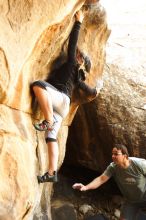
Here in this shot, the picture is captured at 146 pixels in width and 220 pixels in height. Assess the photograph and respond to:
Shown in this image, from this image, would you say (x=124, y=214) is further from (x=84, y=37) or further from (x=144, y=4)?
(x=144, y=4)

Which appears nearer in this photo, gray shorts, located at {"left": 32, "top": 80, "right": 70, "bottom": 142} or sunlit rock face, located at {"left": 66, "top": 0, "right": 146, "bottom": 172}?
gray shorts, located at {"left": 32, "top": 80, "right": 70, "bottom": 142}

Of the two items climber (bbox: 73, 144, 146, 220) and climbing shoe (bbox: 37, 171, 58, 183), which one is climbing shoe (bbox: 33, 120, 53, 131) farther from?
climber (bbox: 73, 144, 146, 220)

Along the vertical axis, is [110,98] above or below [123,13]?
below

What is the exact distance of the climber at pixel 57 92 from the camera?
570cm

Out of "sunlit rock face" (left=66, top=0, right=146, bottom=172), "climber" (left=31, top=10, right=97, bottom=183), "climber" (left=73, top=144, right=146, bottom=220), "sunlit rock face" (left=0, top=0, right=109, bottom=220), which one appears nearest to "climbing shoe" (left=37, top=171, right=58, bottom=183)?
"climber" (left=31, top=10, right=97, bottom=183)

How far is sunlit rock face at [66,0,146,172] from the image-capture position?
956cm

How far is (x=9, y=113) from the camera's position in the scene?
5230 mm

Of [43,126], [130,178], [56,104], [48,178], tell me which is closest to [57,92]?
[56,104]

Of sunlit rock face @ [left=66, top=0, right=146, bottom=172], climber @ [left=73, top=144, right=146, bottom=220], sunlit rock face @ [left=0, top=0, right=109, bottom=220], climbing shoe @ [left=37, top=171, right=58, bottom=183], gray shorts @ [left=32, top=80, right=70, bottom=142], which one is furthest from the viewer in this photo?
sunlit rock face @ [left=66, top=0, right=146, bottom=172]

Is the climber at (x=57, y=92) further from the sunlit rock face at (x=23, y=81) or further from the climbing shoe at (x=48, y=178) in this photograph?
the sunlit rock face at (x=23, y=81)

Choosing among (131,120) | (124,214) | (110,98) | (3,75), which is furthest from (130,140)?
(3,75)

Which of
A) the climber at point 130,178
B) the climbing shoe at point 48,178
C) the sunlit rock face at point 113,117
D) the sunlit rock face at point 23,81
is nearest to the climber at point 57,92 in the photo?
the climbing shoe at point 48,178

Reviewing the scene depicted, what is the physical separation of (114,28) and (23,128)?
27.3ft

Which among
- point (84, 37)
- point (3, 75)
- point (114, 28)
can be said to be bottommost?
point (3, 75)
